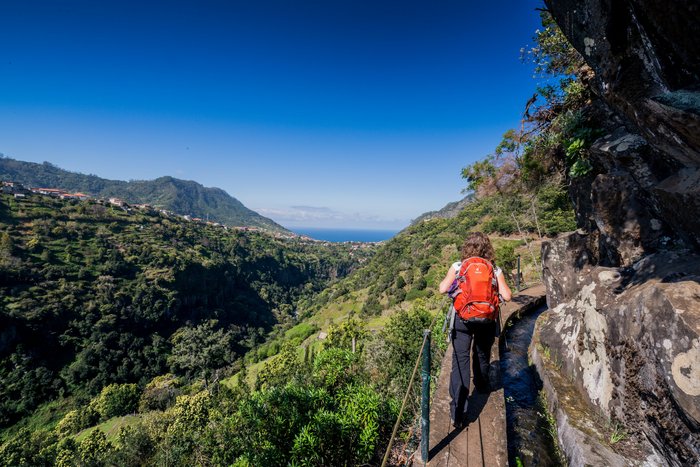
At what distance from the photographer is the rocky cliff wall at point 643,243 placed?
2.48 m

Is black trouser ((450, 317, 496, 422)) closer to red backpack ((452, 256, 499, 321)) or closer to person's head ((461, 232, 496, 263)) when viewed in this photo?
red backpack ((452, 256, 499, 321))

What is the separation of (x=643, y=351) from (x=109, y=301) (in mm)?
83155

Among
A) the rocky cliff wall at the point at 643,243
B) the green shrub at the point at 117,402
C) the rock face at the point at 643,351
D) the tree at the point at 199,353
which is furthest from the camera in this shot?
the tree at the point at 199,353

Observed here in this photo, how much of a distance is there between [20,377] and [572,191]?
243 feet

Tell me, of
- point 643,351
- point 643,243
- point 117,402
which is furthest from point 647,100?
point 117,402

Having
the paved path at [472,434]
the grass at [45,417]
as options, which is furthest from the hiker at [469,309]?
the grass at [45,417]

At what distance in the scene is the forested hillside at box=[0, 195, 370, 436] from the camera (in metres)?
49.9

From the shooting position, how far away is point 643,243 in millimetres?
4602

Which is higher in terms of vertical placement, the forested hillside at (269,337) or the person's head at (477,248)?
the person's head at (477,248)

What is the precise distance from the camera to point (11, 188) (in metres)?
99.2

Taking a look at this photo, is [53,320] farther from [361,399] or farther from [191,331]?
[361,399]

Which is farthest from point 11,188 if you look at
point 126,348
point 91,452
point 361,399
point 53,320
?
point 361,399

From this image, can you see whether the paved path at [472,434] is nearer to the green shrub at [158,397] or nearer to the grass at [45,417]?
the green shrub at [158,397]

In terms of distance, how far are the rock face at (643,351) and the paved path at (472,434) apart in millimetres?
751
